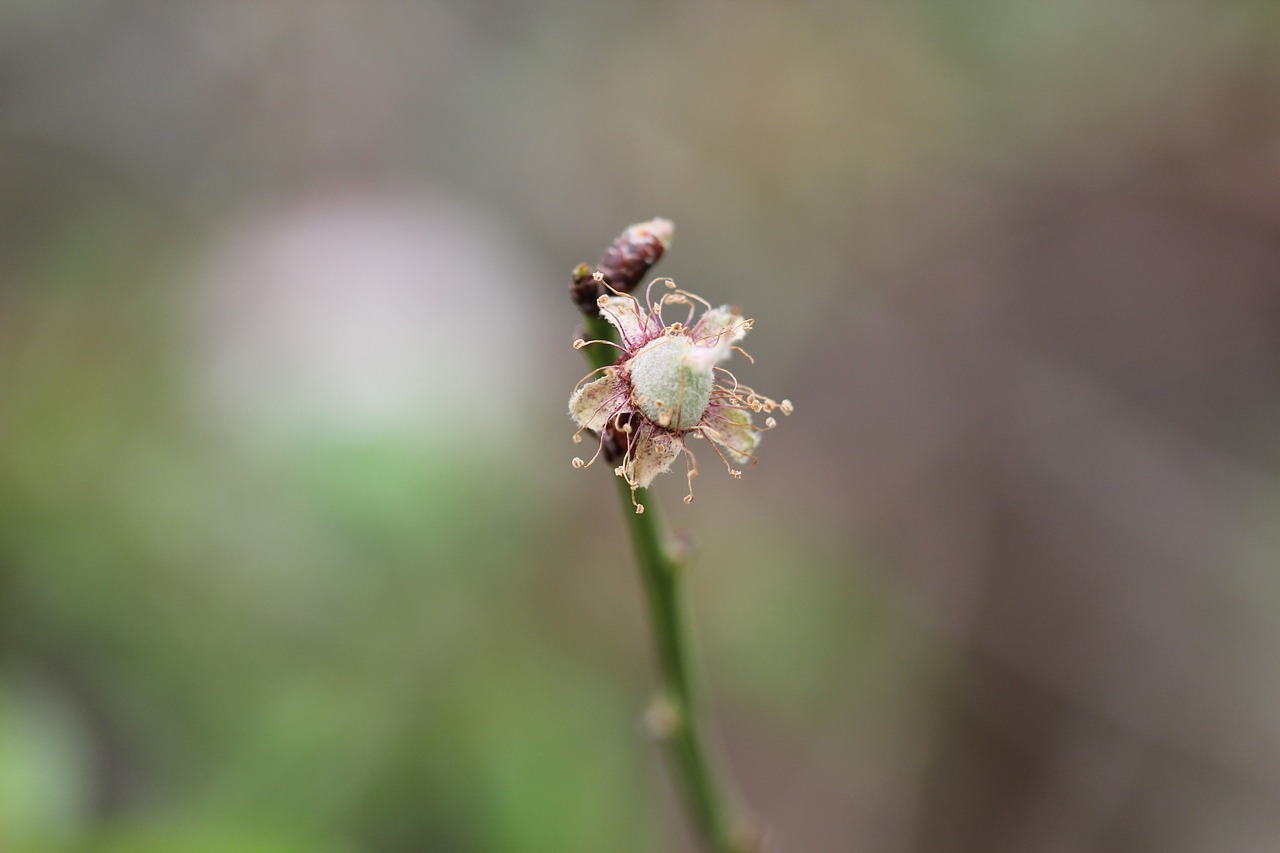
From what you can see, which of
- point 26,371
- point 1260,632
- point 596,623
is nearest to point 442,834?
point 596,623

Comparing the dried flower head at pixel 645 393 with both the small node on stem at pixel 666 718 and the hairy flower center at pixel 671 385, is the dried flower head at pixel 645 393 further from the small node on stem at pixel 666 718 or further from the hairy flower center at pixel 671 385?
the small node on stem at pixel 666 718

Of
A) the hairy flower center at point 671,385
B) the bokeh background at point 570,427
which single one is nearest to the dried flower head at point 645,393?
the hairy flower center at point 671,385

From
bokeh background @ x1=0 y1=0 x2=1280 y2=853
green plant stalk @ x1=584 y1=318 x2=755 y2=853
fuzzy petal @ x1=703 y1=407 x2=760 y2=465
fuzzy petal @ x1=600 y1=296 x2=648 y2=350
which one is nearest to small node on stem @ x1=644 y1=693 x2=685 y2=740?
green plant stalk @ x1=584 y1=318 x2=755 y2=853

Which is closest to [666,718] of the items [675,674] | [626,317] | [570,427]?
[675,674]

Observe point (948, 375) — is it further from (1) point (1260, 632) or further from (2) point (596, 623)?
(2) point (596, 623)

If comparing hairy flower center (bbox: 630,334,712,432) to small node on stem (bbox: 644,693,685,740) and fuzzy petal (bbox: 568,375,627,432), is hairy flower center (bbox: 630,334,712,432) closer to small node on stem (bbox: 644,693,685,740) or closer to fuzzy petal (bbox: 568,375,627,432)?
fuzzy petal (bbox: 568,375,627,432)
